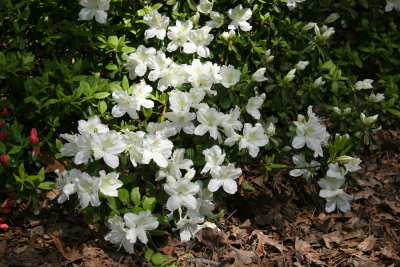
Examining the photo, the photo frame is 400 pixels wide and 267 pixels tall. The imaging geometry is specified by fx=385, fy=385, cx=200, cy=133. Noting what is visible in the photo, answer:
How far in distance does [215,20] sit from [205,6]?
0.11 meters

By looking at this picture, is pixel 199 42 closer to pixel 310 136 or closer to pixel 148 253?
pixel 310 136

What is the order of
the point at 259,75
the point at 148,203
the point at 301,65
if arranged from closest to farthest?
1. the point at 148,203
2. the point at 259,75
3. the point at 301,65

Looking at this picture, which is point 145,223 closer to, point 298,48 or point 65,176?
point 65,176

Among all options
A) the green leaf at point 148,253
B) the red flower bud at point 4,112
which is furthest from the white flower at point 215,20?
the green leaf at point 148,253

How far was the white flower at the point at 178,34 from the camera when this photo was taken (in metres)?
2.33

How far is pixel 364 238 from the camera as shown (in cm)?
238

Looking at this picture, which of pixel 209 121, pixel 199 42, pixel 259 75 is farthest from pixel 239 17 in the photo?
pixel 209 121

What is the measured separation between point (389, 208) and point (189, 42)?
1743mm

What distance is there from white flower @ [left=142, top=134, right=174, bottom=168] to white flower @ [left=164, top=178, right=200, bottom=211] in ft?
0.39

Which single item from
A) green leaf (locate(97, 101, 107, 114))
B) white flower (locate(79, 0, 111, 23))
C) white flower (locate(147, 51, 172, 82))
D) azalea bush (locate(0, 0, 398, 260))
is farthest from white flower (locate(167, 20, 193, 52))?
green leaf (locate(97, 101, 107, 114))

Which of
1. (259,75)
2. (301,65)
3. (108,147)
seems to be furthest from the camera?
(301,65)

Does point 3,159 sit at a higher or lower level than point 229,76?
lower

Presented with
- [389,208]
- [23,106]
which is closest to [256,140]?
[389,208]

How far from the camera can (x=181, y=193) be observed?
1947mm
